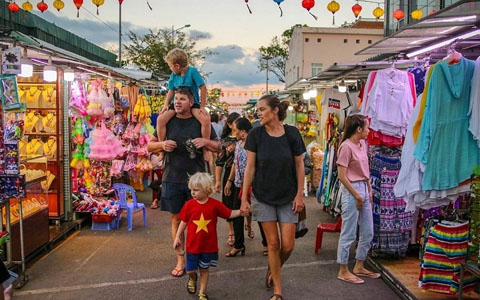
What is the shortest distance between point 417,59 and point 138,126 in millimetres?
6417

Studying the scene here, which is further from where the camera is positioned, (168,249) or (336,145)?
(336,145)

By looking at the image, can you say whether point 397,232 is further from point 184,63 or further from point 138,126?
point 138,126

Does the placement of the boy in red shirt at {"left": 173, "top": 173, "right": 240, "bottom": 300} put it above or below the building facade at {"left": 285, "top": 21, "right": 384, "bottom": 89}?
below

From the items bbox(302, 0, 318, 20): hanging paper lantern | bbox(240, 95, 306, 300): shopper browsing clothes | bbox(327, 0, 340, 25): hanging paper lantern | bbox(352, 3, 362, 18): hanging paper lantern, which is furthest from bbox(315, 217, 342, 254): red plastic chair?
bbox(352, 3, 362, 18): hanging paper lantern

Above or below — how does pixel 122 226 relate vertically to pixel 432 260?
below

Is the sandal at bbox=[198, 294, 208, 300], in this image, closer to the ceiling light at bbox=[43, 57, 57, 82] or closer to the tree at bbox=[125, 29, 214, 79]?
the ceiling light at bbox=[43, 57, 57, 82]

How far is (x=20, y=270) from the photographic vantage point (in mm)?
5094

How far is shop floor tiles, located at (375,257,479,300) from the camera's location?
14.4 feet

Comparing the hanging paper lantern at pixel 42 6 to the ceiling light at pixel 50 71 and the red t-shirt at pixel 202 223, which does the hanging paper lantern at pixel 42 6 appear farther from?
the red t-shirt at pixel 202 223

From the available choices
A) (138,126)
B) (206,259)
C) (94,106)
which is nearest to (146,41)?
(138,126)

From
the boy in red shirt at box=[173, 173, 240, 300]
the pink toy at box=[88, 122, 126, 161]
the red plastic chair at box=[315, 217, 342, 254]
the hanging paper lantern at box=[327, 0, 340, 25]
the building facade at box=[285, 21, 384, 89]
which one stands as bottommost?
the red plastic chair at box=[315, 217, 342, 254]

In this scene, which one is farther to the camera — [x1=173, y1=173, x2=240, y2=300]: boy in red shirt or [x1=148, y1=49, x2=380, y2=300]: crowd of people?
[x1=173, y1=173, x2=240, y2=300]: boy in red shirt

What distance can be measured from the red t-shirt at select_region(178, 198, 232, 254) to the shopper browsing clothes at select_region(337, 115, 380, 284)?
4.54 ft

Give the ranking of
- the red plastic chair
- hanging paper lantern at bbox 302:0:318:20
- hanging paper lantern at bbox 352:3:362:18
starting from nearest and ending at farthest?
the red plastic chair → hanging paper lantern at bbox 302:0:318:20 → hanging paper lantern at bbox 352:3:362:18
